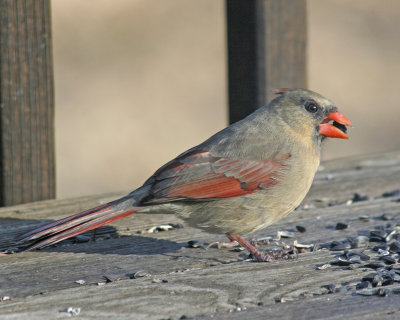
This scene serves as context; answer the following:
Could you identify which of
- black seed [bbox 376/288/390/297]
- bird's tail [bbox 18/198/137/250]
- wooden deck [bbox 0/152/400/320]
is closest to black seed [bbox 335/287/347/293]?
wooden deck [bbox 0/152/400/320]

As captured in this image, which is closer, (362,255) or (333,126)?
(362,255)

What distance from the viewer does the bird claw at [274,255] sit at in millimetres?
3475

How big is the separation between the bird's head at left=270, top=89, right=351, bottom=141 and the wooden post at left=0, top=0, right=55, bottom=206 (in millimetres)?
1194

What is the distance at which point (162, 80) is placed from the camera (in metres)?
10.4

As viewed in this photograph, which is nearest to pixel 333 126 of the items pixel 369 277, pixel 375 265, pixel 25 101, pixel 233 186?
pixel 233 186

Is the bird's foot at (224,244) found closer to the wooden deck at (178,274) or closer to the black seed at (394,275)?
the wooden deck at (178,274)

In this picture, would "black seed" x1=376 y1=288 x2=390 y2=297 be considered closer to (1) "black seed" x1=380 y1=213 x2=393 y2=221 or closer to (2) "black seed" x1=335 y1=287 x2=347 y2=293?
(2) "black seed" x1=335 y1=287 x2=347 y2=293

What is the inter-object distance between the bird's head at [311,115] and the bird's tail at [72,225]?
3.41 feet

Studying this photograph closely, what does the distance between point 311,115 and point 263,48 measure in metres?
0.56

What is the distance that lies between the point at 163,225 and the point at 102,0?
25.5 ft

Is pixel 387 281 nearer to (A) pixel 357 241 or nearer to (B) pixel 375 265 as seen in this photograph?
(B) pixel 375 265

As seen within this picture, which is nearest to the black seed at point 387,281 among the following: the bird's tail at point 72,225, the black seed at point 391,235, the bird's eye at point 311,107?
the black seed at point 391,235

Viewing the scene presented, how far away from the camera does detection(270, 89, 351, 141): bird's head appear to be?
419 centimetres

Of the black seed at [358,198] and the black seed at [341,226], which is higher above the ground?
the black seed at [358,198]
